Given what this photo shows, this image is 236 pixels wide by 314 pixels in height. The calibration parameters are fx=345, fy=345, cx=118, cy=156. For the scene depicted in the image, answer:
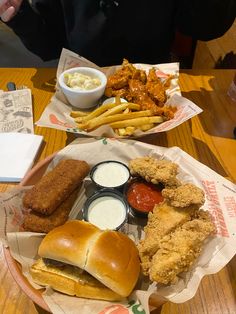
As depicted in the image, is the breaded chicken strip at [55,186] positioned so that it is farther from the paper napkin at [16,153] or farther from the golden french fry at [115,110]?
the golden french fry at [115,110]

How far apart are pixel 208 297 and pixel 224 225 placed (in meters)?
0.24

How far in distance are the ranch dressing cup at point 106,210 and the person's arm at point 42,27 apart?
1330 millimetres

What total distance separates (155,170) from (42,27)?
1.48 meters

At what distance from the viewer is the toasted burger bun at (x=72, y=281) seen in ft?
Result: 3.19

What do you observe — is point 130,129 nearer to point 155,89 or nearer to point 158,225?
point 155,89

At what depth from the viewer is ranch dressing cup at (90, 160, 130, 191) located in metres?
1.37

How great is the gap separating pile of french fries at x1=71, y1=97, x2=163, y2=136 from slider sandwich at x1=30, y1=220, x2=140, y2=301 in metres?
0.62

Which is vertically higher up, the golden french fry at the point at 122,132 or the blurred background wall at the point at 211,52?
the golden french fry at the point at 122,132

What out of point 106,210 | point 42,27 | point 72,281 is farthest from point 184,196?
point 42,27

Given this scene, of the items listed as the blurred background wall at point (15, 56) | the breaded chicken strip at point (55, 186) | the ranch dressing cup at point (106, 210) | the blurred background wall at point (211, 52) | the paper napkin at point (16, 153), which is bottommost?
the blurred background wall at point (15, 56)

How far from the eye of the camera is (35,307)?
3.44 feet

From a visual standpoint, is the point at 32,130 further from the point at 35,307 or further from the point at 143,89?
the point at 35,307

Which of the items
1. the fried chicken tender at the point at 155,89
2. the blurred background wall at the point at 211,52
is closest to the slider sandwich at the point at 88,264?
the fried chicken tender at the point at 155,89

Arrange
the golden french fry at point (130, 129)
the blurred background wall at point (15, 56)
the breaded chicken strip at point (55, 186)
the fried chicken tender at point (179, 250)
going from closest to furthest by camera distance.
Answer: the fried chicken tender at point (179, 250), the breaded chicken strip at point (55, 186), the golden french fry at point (130, 129), the blurred background wall at point (15, 56)
